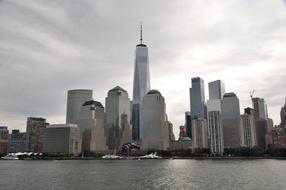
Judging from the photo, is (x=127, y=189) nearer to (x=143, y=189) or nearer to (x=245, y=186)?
(x=143, y=189)

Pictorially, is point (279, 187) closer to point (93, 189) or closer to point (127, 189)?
point (127, 189)

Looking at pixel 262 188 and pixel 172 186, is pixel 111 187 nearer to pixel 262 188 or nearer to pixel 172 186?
pixel 172 186

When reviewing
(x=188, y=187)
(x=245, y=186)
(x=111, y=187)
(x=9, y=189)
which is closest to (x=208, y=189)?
(x=188, y=187)

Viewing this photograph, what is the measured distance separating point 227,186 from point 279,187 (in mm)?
11023

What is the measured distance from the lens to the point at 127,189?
7469cm

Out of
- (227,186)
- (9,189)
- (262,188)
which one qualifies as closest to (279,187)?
(262,188)

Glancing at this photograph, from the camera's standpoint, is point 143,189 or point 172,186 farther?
point 172,186

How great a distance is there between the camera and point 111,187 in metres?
78.7

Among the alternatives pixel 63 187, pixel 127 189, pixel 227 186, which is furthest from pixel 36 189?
pixel 227 186

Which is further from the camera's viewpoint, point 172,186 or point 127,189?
point 172,186

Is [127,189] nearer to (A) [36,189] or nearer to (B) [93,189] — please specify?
(B) [93,189]

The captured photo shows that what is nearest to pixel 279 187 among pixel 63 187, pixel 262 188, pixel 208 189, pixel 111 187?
pixel 262 188

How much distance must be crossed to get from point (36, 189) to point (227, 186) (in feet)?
136

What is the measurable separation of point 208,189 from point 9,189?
4294cm
